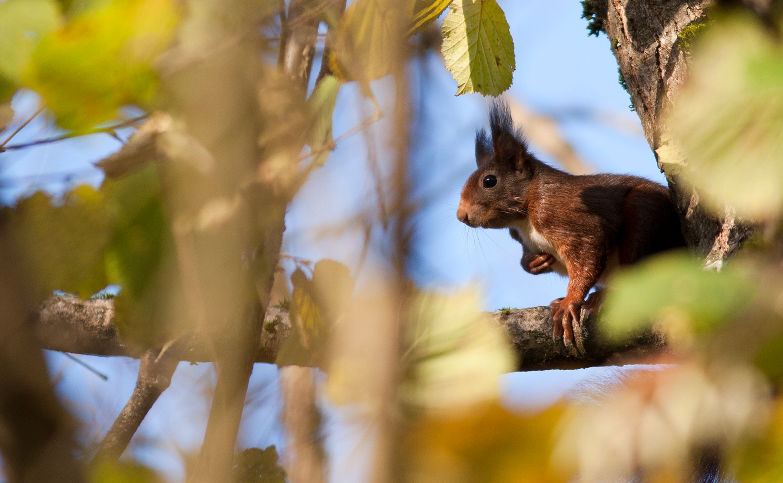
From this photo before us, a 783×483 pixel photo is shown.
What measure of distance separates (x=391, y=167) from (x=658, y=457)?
362mm

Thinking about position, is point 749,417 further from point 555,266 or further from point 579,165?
point 579,165

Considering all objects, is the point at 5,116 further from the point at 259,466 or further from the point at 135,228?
the point at 259,466

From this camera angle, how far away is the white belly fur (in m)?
2.78

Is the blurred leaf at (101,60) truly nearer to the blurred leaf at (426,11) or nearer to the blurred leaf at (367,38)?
the blurred leaf at (367,38)

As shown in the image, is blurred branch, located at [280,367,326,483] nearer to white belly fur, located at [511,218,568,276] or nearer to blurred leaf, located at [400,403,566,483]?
blurred leaf, located at [400,403,566,483]

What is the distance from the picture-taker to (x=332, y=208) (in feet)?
2.33

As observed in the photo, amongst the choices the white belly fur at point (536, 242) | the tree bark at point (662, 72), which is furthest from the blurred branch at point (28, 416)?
the white belly fur at point (536, 242)

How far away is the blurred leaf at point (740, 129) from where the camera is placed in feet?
1.48

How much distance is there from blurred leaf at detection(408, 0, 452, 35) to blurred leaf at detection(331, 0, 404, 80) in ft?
0.48

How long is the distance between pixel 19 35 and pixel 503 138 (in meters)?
2.56

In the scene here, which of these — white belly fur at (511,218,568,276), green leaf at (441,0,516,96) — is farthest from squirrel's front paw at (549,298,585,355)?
green leaf at (441,0,516,96)

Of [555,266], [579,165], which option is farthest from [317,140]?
[579,165]

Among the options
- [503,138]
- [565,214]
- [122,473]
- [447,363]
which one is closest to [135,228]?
[122,473]

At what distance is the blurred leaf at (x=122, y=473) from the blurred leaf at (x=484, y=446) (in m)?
0.26
